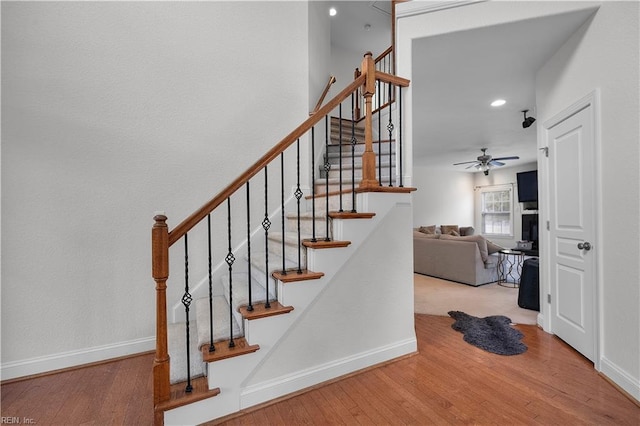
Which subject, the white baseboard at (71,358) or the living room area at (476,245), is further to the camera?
the living room area at (476,245)

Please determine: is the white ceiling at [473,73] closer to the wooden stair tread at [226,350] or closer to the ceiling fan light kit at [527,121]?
the ceiling fan light kit at [527,121]

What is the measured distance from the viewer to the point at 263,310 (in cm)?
178

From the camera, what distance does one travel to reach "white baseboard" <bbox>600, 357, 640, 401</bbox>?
69.0 inches

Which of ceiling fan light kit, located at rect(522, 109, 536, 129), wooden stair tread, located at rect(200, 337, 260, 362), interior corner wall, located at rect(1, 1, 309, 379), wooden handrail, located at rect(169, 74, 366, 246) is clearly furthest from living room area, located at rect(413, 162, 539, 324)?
interior corner wall, located at rect(1, 1, 309, 379)

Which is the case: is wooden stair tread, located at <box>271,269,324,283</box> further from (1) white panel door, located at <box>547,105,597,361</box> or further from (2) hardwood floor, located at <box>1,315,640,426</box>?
(1) white panel door, located at <box>547,105,597,361</box>

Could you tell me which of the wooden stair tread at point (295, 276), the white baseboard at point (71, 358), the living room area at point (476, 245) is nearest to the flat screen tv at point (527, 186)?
the living room area at point (476, 245)

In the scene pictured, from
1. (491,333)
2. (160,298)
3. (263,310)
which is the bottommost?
(491,333)

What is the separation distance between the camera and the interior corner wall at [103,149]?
2.10 meters

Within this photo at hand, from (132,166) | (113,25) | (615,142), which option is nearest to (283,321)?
(132,166)

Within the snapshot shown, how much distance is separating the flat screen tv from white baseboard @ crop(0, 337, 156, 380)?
29.2 ft

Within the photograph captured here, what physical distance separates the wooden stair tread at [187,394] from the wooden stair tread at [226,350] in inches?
7.1

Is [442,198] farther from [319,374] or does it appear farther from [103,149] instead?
[103,149]

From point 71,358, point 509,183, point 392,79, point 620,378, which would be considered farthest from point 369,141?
point 509,183

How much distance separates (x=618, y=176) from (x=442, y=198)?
7.02 metres
